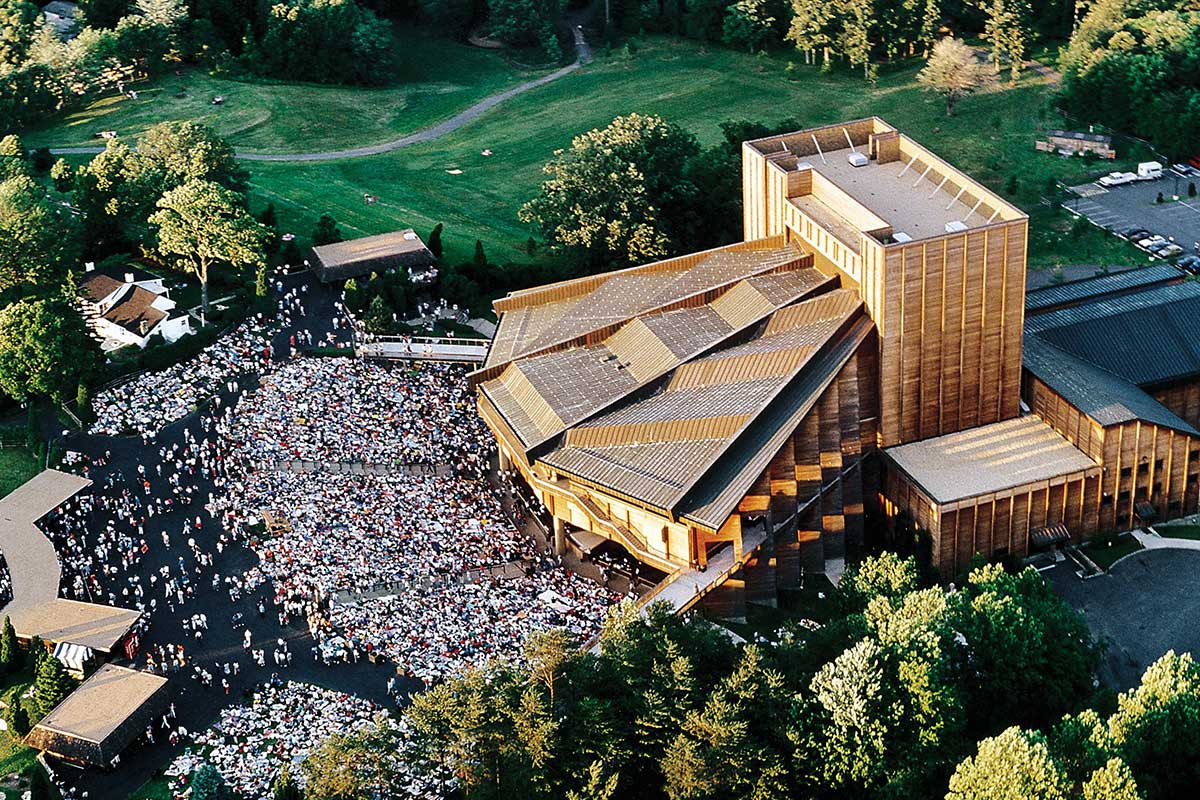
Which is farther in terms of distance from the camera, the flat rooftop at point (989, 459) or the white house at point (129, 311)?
the white house at point (129, 311)

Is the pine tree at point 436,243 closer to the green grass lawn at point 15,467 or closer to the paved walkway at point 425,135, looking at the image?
the paved walkway at point 425,135

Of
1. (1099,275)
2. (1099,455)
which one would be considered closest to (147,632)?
(1099,455)

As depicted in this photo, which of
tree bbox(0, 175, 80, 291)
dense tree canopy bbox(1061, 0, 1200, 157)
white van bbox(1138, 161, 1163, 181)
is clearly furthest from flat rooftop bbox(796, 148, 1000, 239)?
tree bbox(0, 175, 80, 291)

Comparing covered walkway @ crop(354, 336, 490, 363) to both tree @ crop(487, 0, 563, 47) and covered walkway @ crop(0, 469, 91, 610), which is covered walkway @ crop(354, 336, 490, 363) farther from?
tree @ crop(487, 0, 563, 47)

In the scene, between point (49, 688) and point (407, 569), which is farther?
point (407, 569)

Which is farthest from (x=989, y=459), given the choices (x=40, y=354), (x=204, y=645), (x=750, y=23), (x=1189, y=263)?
(x=750, y=23)

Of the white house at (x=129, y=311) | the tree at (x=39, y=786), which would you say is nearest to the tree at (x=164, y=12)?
the white house at (x=129, y=311)

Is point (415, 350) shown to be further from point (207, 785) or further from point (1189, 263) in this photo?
point (1189, 263)
